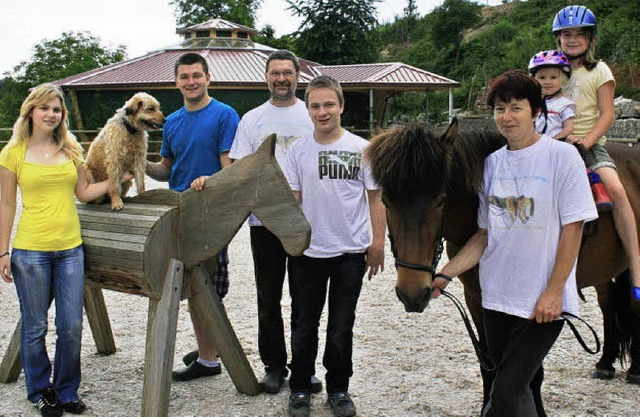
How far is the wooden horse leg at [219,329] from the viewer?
371 cm

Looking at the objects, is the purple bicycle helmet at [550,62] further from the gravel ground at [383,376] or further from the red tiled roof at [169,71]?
the red tiled roof at [169,71]

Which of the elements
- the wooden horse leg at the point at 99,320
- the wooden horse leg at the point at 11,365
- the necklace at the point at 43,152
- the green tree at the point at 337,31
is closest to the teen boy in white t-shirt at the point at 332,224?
the necklace at the point at 43,152

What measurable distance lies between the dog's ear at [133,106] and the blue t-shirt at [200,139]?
23 cm

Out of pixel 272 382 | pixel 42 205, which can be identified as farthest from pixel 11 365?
pixel 272 382

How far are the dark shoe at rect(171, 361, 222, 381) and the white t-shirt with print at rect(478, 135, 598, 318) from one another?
2467mm

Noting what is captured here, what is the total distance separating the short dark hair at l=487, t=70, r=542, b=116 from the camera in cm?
244

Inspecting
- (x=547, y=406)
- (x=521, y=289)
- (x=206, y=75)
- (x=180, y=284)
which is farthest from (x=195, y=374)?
(x=521, y=289)

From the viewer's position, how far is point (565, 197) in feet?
7.69

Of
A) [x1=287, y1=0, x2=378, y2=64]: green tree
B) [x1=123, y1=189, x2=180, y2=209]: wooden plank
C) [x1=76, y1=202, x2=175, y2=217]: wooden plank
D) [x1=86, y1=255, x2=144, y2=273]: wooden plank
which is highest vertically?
[x1=287, y1=0, x2=378, y2=64]: green tree

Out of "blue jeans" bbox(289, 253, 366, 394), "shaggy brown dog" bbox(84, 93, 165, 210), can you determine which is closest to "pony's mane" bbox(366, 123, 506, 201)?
"blue jeans" bbox(289, 253, 366, 394)

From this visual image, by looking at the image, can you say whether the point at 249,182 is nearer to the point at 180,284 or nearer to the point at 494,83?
the point at 180,284

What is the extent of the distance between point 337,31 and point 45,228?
32650mm

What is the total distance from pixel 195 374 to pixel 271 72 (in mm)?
2228

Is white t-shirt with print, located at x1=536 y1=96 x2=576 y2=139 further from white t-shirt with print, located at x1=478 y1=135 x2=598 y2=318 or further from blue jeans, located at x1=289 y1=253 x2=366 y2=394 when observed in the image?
blue jeans, located at x1=289 y1=253 x2=366 y2=394
